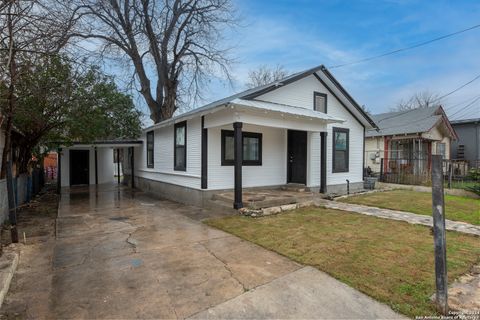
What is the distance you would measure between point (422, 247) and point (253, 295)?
3417mm

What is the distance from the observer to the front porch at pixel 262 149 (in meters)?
7.92

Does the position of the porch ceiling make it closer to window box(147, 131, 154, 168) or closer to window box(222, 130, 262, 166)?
window box(222, 130, 262, 166)

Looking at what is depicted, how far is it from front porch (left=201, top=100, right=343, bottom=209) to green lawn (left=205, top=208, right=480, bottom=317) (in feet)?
5.57

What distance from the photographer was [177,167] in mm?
10734

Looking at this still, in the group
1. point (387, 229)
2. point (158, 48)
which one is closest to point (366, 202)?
point (387, 229)

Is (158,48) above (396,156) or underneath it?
above

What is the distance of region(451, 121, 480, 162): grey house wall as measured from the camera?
21000 millimetres

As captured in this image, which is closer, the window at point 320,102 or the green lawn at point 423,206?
the green lawn at point 423,206

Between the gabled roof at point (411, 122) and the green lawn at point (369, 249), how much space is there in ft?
40.0

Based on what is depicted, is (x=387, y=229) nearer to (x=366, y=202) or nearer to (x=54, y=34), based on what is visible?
(x=366, y=202)

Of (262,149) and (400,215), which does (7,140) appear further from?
(400,215)

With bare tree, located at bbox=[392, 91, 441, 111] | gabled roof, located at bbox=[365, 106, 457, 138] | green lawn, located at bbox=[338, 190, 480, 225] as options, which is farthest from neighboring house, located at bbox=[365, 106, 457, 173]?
bare tree, located at bbox=[392, 91, 441, 111]

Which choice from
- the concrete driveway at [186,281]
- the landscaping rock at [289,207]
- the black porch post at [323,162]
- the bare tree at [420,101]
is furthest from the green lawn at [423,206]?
the bare tree at [420,101]

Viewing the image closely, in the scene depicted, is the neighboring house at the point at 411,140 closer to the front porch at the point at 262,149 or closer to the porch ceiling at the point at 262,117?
the front porch at the point at 262,149
